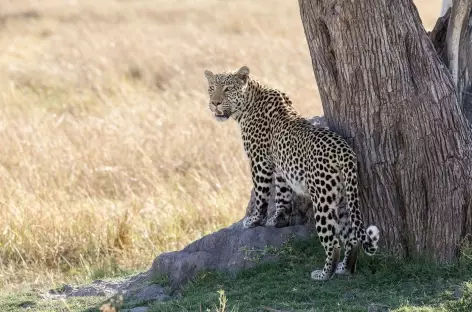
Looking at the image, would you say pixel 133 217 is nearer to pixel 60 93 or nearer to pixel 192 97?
pixel 192 97

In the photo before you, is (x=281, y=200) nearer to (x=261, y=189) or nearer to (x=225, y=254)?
(x=261, y=189)

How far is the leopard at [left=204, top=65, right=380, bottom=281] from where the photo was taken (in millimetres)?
5973

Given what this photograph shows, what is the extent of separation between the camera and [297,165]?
6324 millimetres

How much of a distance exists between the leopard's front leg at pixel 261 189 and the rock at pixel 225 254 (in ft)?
0.22

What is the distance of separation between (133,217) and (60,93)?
6271mm

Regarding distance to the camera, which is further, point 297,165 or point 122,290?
point 122,290

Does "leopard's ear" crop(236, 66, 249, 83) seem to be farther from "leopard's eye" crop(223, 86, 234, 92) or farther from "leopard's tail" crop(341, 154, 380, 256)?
"leopard's tail" crop(341, 154, 380, 256)

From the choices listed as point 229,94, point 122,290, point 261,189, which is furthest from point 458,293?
point 122,290

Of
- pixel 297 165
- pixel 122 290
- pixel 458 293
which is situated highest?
pixel 297 165

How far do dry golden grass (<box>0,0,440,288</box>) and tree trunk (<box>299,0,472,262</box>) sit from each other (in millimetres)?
2736

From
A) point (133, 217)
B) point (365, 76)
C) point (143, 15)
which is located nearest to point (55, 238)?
point (133, 217)

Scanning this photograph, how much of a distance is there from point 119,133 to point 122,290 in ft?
16.6

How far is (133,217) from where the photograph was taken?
8883mm

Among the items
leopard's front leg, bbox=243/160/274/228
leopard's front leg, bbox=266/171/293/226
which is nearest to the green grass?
leopard's front leg, bbox=266/171/293/226
